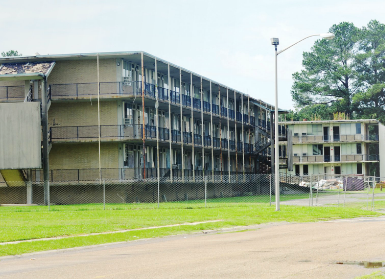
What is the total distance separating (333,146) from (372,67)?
15527mm

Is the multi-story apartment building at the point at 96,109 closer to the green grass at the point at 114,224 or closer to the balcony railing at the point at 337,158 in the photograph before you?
the green grass at the point at 114,224

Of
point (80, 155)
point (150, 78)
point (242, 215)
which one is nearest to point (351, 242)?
point (242, 215)

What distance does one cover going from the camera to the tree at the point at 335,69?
96.6m

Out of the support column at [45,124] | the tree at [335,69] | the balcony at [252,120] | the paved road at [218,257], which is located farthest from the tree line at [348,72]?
the paved road at [218,257]

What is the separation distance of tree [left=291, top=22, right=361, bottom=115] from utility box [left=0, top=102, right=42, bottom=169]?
62.9 metres

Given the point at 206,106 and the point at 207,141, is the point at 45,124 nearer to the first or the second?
the point at 206,106

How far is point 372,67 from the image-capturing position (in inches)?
3789

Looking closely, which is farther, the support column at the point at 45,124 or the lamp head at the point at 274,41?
the support column at the point at 45,124

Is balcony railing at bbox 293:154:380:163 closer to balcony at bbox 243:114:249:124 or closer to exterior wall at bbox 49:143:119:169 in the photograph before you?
balcony at bbox 243:114:249:124

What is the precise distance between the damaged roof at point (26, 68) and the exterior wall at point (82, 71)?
4.05 ft

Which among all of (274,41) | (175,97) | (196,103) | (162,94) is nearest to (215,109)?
(196,103)

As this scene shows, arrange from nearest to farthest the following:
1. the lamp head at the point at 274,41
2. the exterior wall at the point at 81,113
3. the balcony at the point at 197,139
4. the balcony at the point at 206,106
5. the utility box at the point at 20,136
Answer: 1. the lamp head at the point at 274,41
2. the utility box at the point at 20,136
3. the exterior wall at the point at 81,113
4. the balcony at the point at 197,139
5. the balcony at the point at 206,106

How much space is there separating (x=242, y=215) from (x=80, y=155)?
825 inches

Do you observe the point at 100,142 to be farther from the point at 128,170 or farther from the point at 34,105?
the point at 34,105
